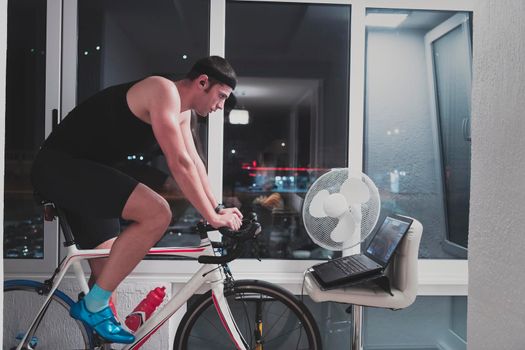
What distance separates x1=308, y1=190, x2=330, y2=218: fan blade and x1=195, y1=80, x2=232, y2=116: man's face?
0.56 meters

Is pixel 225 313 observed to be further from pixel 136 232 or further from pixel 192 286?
pixel 136 232

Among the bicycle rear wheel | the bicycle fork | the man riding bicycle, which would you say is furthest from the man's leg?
the bicycle rear wheel

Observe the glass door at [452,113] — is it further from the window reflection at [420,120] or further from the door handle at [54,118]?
the door handle at [54,118]

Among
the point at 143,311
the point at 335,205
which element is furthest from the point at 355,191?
the point at 143,311

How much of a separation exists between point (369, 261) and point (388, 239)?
0.40ft

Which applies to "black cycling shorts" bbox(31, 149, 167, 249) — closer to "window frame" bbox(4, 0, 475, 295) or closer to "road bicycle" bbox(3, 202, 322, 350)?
"road bicycle" bbox(3, 202, 322, 350)

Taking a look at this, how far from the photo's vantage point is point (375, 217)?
200 centimetres

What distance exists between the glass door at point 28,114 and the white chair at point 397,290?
60.0 inches

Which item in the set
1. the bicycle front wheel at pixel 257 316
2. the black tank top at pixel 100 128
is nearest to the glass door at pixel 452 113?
the bicycle front wheel at pixel 257 316

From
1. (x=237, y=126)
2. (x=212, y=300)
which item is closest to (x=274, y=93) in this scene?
(x=237, y=126)

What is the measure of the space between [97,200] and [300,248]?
49.2 inches

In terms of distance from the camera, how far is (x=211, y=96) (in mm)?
1950

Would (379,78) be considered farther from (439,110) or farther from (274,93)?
(274,93)

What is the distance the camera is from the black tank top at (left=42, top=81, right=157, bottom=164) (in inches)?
73.6
